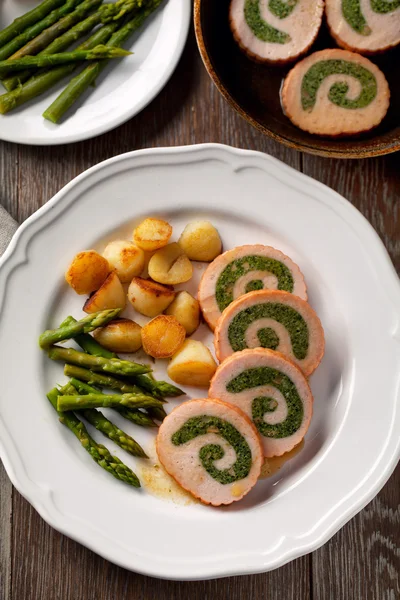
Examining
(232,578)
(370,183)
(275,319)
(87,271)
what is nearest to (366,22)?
(370,183)

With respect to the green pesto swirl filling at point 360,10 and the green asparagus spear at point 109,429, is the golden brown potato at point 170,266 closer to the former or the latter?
the green asparagus spear at point 109,429

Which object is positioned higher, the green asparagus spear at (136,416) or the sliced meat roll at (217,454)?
the green asparagus spear at (136,416)

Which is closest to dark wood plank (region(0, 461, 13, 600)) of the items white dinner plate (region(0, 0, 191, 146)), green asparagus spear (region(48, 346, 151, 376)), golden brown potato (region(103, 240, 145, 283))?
green asparagus spear (region(48, 346, 151, 376))

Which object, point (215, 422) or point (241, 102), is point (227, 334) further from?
point (241, 102)

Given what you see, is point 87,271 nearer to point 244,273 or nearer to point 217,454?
point 244,273

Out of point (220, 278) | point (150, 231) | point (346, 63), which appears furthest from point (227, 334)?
point (346, 63)

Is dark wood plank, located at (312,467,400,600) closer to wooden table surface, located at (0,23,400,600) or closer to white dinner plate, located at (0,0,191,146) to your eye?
wooden table surface, located at (0,23,400,600)

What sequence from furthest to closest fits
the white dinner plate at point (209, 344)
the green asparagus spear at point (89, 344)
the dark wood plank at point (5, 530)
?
the dark wood plank at point (5, 530)
the green asparagus spear at point (89, 344)
the white dinner plate at point (209, 344)

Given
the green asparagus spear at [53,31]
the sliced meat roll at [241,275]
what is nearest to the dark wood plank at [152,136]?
the green asparagus spear at [53,31]
